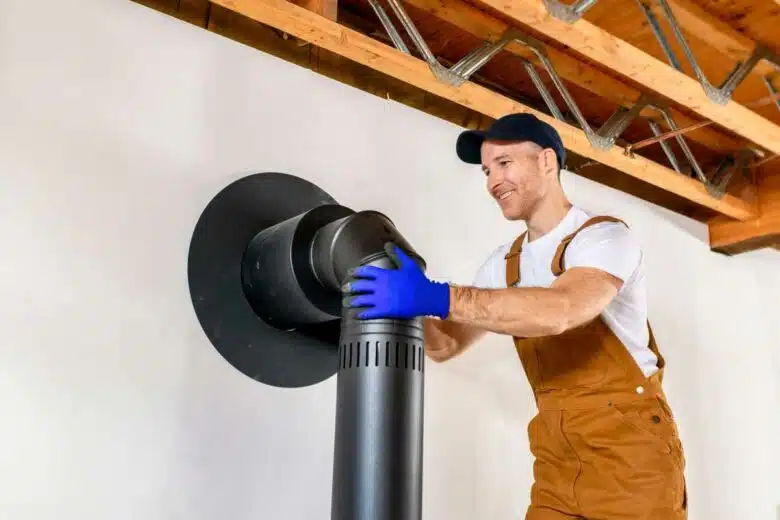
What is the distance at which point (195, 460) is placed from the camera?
188 centimetres

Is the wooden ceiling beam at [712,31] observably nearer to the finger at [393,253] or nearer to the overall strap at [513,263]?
the overall strap at [513,263]

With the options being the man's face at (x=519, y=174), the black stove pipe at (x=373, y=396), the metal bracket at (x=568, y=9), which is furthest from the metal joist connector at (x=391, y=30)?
the black stove pipe at (x=373, y=396)

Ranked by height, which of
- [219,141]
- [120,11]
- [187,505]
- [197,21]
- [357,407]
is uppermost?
[197,21]

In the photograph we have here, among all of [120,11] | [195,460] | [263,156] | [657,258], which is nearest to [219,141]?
[263,156]

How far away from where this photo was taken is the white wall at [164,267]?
1722mm

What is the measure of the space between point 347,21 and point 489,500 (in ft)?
5.82

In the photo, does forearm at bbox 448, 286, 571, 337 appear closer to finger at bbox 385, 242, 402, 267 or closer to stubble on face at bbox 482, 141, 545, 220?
finger at bbox 385, 242, 402, 267

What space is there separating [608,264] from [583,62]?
166 centimetres

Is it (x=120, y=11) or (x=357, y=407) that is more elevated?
(x=120, y=11)

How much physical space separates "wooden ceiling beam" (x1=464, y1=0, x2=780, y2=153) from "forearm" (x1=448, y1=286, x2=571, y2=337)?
99 centimetres

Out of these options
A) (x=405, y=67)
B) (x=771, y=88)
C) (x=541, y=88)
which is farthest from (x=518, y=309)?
(x=771, y=88)

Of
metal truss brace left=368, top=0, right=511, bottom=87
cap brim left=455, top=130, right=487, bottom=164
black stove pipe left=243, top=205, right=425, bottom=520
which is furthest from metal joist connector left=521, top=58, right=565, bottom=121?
black stove pipe left=243, top=205, right=425, bottom=520

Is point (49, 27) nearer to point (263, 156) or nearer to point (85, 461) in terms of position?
point (263, 156)

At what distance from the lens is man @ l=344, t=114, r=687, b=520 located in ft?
4.99
